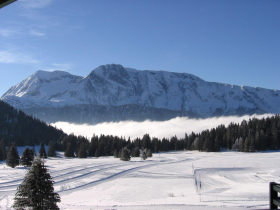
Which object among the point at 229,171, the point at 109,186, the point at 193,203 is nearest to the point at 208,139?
the point at 229,171

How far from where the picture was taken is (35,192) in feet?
55.8

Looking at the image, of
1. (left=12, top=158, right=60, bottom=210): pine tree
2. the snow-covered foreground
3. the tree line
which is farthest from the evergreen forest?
(left=12, top=158, right=60, bottom=210): pine tree

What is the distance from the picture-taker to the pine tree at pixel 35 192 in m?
16.9

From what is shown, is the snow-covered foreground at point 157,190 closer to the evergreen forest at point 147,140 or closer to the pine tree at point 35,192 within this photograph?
the pine tree at point 35,192

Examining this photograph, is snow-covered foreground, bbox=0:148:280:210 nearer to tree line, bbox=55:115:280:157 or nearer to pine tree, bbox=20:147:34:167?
pine tree, bbox=20:147:34:167

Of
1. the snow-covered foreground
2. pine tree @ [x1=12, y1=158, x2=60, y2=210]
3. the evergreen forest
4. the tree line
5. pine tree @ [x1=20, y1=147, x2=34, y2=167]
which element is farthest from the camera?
the evergreen forest

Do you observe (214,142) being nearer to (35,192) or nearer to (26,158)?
(26,158)

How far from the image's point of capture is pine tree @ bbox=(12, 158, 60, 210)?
16.9 meters

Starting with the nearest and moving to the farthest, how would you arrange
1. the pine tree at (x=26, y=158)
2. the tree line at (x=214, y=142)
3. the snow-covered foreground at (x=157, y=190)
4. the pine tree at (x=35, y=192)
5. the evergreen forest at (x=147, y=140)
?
the pine tree at (x=35, y=192), the snow-covered foreground at (x=157, y=190), the pine tree at (x=26, y=158), the tree line at (x=214, y=142), the evergreen forest at (x=147, y=140)

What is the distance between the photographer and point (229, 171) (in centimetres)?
5078

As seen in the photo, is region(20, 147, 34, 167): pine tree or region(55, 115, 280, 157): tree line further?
region(55, 115, 280, 157): tree line

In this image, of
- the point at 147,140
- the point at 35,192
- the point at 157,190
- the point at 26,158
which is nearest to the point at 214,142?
the point at 147,140

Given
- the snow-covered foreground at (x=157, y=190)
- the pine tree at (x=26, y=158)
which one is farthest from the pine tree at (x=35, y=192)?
the pine tree at (x=26, y=158)

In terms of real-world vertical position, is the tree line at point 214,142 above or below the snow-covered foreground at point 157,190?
above
